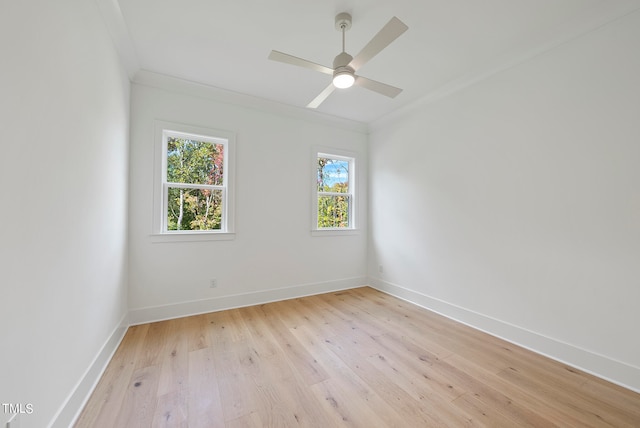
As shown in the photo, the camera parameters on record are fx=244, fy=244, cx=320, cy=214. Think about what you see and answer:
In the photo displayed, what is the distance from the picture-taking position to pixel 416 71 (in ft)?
8.68

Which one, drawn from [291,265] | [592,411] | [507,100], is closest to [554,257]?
[592,411]

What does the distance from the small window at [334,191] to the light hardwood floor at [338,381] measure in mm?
1763

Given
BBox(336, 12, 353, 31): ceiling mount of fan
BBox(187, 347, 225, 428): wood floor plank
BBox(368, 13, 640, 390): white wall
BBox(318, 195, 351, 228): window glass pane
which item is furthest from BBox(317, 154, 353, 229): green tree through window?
BBox(187, 347, 225, 428): wood floor plank

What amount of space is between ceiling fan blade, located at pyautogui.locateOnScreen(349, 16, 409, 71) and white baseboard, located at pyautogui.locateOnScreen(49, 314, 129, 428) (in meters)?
2.80

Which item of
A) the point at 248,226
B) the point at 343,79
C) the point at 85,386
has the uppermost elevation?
the point at 343,79

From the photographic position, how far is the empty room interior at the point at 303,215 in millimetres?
1303

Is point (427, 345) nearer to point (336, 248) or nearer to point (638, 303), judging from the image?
point (638, 303)

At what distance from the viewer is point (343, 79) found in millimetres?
1948

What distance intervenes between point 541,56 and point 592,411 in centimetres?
277

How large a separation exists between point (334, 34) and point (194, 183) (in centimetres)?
227

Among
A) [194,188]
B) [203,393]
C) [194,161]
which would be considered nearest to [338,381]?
[203,393]

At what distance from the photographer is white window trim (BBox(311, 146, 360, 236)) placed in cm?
375

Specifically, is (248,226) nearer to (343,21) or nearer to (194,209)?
(194,209)

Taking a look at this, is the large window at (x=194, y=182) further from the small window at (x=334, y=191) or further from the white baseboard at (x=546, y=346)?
the white baseboard at (x=546, y=346)
